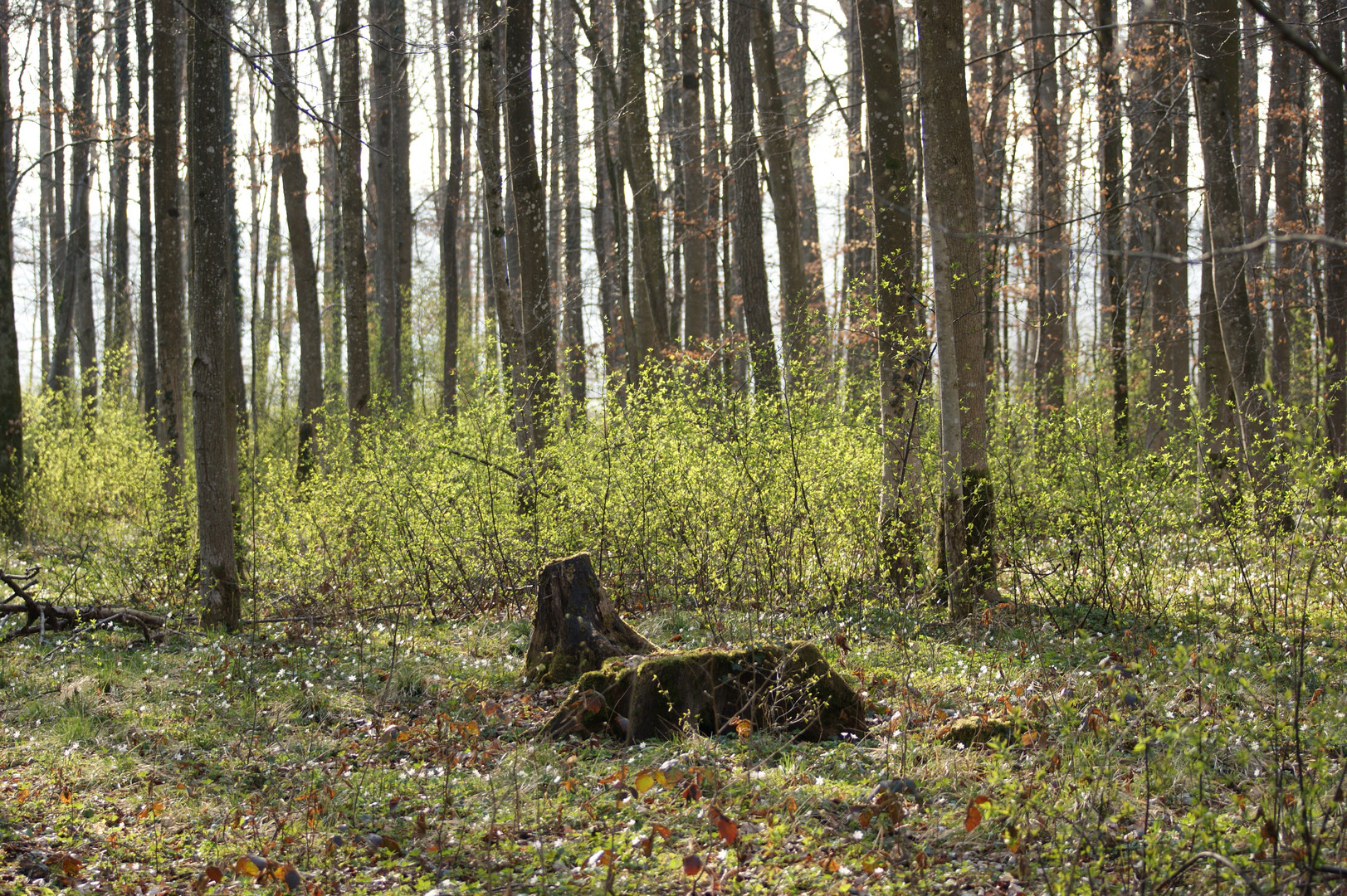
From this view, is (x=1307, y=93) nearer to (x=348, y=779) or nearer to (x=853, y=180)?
(x=853, y=180)

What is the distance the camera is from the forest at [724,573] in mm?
3260

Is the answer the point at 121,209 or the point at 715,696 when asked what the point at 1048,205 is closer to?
the point at 715,696

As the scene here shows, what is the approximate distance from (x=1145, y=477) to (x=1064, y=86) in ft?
40.1

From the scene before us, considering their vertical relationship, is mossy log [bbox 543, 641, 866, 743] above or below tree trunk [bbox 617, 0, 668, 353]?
below

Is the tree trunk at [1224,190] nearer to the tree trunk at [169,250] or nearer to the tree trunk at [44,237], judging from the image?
the tree trunk at [169,250]

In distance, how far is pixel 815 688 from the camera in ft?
14.5

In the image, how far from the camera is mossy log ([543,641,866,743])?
4.41 m

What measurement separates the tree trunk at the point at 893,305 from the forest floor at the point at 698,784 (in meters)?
1.34

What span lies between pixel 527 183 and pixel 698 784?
7.58 m

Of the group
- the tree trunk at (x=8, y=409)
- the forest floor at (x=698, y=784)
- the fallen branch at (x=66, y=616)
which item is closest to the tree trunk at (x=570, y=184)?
the tree trunk at (x=8, y=409)

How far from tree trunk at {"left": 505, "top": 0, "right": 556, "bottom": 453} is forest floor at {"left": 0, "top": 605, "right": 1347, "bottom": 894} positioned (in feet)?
14.9

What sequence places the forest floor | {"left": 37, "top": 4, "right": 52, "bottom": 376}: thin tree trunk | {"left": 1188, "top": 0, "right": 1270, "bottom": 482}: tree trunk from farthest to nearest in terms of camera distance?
{"left": 37, "top": 4, "right": 52, "bottom": 376}: thin tree trunk
{"left": 1188, "top": 0, "right": 1270, "bottom": 482}: tree trunk
the forest floor

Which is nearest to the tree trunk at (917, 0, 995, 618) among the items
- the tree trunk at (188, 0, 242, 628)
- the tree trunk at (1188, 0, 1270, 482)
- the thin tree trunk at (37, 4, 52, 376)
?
the tree trunk at (1188, 0, 1270, 482)

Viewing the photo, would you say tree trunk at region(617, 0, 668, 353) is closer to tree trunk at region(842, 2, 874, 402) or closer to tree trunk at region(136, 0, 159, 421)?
tree trunk at region(842, 2, 874, 402)
